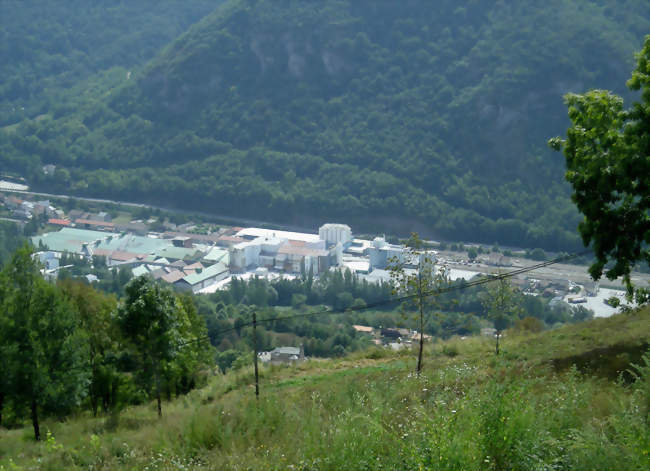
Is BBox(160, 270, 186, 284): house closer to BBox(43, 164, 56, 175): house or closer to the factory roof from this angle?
the factory roof

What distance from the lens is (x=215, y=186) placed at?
2509 inches

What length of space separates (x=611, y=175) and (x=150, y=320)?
24.9ft

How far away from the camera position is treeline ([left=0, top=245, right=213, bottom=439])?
9852 mm

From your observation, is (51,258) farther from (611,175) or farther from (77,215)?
(611,175)

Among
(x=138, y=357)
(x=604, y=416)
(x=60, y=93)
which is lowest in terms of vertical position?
(x=138, y=357)

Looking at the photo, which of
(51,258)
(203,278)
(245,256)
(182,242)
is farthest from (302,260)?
(51,258)

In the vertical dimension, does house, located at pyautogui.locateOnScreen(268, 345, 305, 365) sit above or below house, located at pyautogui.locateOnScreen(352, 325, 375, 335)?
above

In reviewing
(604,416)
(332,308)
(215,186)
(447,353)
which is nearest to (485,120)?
(215,186)

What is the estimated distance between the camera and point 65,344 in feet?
33.5

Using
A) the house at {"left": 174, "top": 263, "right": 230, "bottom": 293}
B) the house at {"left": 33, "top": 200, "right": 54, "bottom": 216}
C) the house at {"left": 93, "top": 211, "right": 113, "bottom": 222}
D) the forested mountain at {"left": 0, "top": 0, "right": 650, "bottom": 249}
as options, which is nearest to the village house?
the house at {"left": 174, "top": 263, "right": 230, "bottom": 293}

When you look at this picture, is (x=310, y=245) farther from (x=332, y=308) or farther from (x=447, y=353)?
(x=447, y=353)

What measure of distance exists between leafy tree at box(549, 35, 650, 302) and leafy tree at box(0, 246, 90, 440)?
26.6 ft

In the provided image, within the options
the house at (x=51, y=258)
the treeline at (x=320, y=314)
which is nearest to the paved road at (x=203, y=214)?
the treeline at (x=320, y=314)

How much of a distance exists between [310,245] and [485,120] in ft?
96.8
